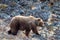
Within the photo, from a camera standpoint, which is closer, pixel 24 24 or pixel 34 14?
pixel 24 24

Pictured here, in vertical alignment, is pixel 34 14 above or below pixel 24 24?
below

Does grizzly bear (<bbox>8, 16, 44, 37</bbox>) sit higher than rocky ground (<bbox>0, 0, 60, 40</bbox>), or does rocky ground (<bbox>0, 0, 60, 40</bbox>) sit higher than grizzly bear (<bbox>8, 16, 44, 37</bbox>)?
grizzly bear (<bbox>8, 16, 44, 37</bbox>)

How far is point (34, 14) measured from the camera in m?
15.4

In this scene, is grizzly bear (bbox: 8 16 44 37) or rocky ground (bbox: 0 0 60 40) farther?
rocky ground (bbox: 0 0 60 40)

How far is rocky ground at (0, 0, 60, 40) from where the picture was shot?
10.5 m

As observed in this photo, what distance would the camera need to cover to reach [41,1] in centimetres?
1980

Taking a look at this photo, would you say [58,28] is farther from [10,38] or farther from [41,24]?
[10,38]

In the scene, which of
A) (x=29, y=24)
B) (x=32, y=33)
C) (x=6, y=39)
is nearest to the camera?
(x=6, y=39)

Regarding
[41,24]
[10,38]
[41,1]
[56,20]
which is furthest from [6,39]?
[41,1]

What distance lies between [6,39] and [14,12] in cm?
680

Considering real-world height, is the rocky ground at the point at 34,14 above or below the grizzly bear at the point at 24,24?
below

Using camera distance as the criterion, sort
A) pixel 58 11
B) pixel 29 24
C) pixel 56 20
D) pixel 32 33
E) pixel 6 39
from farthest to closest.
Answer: pixel 58 11 < pixel 56 20 < pixel 32 33 < pixel 29 24 < pixel 6 39

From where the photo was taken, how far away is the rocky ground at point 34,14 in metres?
10.5

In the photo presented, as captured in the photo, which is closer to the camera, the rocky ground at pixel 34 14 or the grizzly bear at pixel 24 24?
the grizzly bear at pixel 24 24
